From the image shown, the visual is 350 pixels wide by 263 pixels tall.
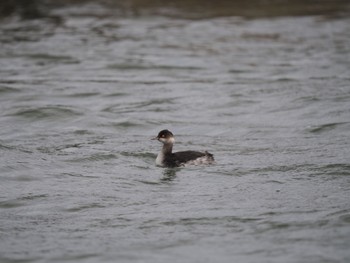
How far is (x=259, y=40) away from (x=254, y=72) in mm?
4267

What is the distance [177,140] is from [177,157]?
232 cm

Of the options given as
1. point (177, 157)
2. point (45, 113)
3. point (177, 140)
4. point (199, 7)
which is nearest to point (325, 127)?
point (177, 140)

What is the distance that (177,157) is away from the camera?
43.3 feet

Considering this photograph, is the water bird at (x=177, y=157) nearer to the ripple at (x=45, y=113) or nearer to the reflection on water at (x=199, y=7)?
the ripple at (x=45, y=113)

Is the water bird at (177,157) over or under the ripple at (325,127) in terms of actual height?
under

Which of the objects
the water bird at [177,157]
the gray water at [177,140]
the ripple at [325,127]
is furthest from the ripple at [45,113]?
the ripple at [325,127]

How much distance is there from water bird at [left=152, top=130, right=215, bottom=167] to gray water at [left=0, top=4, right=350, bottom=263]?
14cm

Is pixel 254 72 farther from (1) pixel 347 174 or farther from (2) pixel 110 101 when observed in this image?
(1) pixel 347 174

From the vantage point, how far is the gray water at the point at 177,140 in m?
10.1

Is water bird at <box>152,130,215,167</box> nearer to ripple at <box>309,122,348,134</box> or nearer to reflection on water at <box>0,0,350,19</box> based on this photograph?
ripple at <box>309,122,348,134</box>

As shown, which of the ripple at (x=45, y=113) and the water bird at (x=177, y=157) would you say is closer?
the water bird at (x=177, y=157)

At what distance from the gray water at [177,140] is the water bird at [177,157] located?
0.46 feet

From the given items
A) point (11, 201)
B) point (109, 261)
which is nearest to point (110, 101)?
point (11, 201)

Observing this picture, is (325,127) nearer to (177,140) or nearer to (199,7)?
(177,140)
